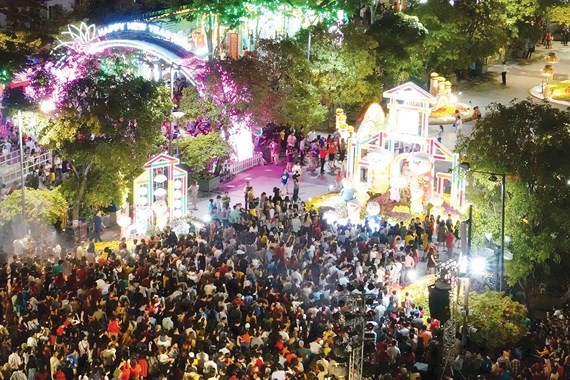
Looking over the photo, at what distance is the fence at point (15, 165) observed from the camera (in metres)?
36.4

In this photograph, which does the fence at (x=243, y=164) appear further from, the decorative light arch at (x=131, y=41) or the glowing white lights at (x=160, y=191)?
the glowing white lights at (x=160, y=191)

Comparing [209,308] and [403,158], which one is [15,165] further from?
[209,308]

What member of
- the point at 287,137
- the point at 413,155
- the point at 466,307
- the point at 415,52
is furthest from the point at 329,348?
the point at 415,52

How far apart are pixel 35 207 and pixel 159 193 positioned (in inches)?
159

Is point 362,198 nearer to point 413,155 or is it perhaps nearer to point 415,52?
point 413,155

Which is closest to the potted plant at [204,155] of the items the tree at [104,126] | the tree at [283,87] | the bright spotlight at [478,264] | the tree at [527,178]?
the tree at [283,87]

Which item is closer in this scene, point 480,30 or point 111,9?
point 480,30

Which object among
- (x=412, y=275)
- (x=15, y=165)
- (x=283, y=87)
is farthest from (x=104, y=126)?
(x=283, y=87)

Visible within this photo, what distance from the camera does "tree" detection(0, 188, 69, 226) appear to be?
31125 mm

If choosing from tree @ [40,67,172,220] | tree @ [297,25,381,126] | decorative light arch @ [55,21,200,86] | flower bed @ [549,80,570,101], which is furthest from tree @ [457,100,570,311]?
Result: flower bed @ [549,80,570,101]

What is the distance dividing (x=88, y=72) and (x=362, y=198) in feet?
34.5

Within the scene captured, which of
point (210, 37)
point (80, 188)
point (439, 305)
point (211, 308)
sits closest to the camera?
point (211, 308)

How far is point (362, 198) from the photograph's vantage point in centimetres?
3631

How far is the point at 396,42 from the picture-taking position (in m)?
47.9
